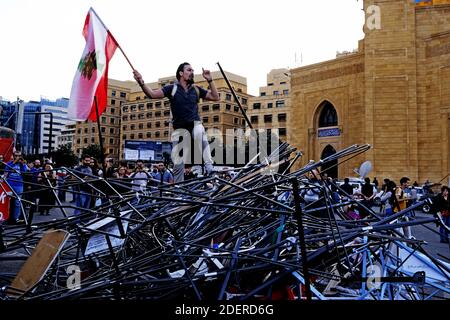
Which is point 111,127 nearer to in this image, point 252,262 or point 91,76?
point 91,76

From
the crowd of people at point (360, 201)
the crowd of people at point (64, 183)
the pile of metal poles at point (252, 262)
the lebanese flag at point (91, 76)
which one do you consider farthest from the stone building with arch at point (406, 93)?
the pile of metal poles at point (252, 262)

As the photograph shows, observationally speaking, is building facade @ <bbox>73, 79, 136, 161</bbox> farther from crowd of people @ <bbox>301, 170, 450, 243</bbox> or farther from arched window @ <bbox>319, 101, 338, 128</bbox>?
crowd of people @ <bbox>301, 170, 450, 243</bbox>

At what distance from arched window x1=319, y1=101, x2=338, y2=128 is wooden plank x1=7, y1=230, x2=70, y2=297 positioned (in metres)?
36.4

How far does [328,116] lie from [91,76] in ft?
117

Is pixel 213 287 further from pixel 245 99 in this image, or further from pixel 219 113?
pixel 245 99

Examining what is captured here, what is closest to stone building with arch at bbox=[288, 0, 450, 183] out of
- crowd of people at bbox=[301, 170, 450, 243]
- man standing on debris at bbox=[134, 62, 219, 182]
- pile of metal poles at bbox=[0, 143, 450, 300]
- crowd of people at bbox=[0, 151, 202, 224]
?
crowd of people at bbox=[301, 170, 450, 243]

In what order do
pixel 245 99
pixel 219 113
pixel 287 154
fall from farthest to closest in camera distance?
pixel 245 99, pixel 219 113, pixel 287 154

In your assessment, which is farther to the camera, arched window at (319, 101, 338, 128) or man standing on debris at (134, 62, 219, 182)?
arched window at (319, 101, 338, 128)

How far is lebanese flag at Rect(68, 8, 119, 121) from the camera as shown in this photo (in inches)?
179
